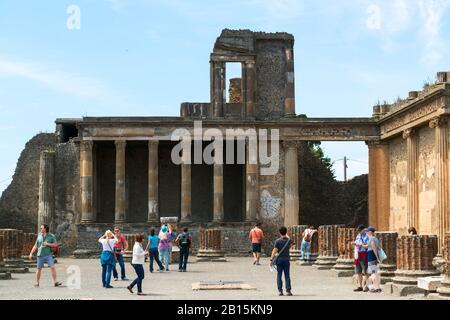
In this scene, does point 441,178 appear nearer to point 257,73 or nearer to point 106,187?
point 257,73

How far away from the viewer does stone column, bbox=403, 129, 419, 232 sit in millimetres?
29641

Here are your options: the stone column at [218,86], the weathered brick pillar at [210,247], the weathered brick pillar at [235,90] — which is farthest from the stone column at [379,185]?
the weathered brick pillar at [235,90]

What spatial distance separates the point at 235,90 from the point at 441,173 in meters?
16.3

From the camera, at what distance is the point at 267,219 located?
117 feet

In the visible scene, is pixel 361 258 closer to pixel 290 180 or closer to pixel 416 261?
pixel 416 261

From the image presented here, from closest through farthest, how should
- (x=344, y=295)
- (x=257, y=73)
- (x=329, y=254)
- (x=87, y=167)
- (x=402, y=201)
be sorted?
(x=344, y=295)
(x=329, y=254)
(x=402, y=201)
(x=87, y=167)
(x=257, y=73)

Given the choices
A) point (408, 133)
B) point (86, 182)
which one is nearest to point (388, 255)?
point (408, 133)

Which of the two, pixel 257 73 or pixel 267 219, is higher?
pixel 257 73

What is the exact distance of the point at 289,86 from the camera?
3728cm

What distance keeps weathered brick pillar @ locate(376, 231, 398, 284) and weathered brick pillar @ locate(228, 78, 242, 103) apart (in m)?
21.0
